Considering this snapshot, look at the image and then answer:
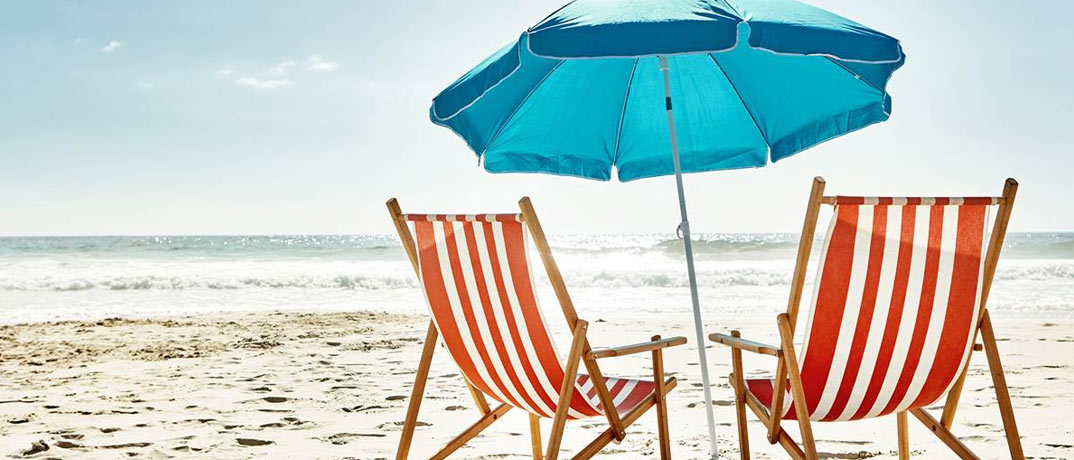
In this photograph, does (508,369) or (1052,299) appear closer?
(508,369)

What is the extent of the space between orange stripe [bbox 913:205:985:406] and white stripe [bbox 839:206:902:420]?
17cm

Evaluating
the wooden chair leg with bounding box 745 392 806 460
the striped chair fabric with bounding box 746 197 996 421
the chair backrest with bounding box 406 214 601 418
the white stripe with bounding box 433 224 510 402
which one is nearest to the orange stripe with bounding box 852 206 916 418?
the striped chair fabric with bounding box 746 197 996 421

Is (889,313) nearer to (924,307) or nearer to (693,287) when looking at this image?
(924,307)

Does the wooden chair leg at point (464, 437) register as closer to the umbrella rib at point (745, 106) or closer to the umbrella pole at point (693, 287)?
the umbrella pole at point (693, 287)

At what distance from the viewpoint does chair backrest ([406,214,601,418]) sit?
246cm

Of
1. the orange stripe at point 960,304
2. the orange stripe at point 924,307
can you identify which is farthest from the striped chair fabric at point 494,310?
the orange stripe at point 960,304

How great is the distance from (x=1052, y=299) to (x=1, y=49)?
24.8 metres

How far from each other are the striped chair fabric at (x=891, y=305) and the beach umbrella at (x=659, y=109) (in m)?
0.49

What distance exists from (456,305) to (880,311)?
1.32 meters

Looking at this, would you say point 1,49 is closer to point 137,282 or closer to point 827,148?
point 137,282

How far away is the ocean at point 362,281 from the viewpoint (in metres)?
11.1

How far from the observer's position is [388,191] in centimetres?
3083

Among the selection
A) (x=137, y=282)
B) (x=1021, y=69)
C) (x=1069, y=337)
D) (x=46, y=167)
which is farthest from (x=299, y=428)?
(x=46, y=167)

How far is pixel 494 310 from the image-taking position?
254 cm
